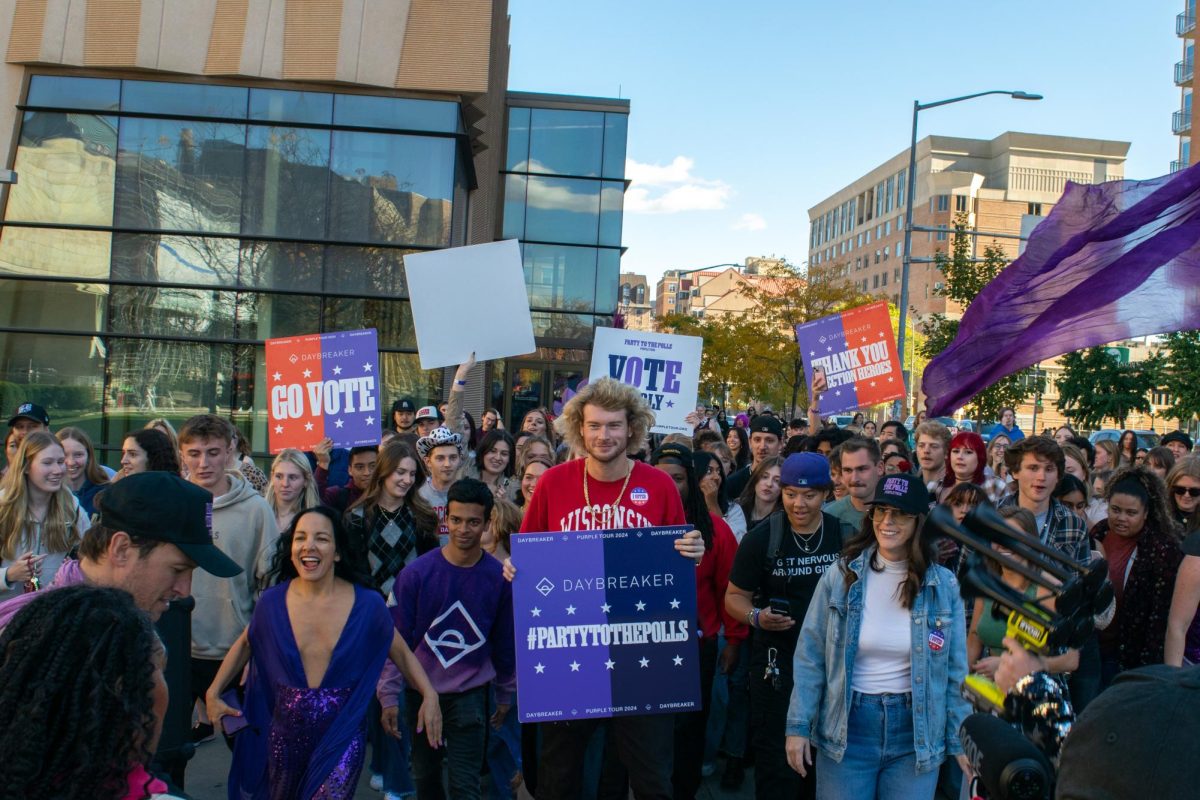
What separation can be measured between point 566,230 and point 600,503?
2332cm

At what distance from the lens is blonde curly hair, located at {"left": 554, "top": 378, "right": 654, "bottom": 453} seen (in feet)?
15.6

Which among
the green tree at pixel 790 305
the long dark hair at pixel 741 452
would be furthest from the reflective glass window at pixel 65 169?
the green tree at pixel 790 305

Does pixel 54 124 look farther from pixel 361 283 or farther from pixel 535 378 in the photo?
pixel 535 378

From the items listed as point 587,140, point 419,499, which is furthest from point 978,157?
point 419,499

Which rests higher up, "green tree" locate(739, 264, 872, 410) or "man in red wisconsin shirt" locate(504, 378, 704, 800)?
"green tree" locate(739, 264, 872, 410)

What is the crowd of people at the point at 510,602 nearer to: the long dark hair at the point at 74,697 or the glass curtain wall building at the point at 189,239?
the long dark hair at the point at 74,697

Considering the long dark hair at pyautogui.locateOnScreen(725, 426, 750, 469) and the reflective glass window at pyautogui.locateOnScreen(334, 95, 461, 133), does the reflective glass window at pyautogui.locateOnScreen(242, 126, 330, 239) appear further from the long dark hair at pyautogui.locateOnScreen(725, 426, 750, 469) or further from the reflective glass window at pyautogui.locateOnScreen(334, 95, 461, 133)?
the long dark hair at pyautogui.locateOnScreen(725, 426, 750, 469)

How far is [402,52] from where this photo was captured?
56.9ft

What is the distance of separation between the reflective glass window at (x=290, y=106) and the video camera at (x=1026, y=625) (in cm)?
1676

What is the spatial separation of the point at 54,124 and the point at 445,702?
15675mm

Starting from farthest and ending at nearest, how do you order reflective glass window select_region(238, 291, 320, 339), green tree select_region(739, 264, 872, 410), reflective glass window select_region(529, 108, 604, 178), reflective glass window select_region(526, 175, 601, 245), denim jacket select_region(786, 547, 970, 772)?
green tree select_region(739, 264, 872, 410) → reflective glass window select_region(529, 108, 604, 178) → reflective glass window select_region(526, 175, 601, 245) → reflective glass window select_region(238, 291, 320, 339) → denim jacket select_region(786, 547, 970, 772)

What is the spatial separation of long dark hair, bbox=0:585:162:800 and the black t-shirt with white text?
360cm

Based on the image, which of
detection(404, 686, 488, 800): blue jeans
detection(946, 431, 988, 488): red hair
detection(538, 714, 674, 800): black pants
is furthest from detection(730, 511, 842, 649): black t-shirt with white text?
detection(946, 431, 988, 488): red hair

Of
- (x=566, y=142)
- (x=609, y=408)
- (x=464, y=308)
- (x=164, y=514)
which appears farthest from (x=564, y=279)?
(x=164, y=514)
